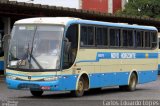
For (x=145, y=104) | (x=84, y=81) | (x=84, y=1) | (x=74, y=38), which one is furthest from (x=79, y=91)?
(x=84, y=1)

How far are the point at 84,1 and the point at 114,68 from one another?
47.6m

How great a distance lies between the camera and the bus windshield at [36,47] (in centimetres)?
1853

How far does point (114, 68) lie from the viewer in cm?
2236

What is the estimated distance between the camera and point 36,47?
18.7 meters

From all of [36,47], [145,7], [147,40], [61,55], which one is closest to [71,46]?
[61,55]

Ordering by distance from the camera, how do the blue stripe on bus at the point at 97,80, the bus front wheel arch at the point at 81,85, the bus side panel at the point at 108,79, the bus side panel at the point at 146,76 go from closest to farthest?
1. the blue stripe on bus at the point at 97,80
2. the bus front wheel arch at the point at 81,85
3. the bus side panel at the point at 108,79
4. the bus side panel at the point at 146,76

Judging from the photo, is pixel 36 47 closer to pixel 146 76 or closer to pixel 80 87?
pixel 80 87

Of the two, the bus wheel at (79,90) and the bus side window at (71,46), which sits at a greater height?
the bus side window at (71,46)

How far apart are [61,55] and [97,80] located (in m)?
2.78

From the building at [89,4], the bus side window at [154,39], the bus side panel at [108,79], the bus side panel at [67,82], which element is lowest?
the building at [89,4]

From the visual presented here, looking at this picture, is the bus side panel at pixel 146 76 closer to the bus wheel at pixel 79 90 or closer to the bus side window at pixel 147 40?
the bus side window at pixel 147 40

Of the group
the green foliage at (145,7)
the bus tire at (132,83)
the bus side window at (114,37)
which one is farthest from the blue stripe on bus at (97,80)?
the green foliage at (145,7)

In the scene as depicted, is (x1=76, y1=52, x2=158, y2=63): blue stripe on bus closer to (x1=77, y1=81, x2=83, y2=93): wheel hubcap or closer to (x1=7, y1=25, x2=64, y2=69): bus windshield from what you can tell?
(x1=77, y1=81, x2=83, y2=93): wheel hubcap

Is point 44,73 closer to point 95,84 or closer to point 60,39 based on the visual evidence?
point 60,39
